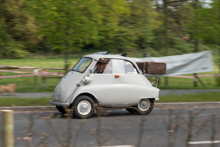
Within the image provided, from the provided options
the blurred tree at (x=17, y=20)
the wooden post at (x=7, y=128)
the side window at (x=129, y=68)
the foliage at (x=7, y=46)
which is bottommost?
the wooden post at (x=7, y=128)

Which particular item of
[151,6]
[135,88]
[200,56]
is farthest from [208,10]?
[151,6]

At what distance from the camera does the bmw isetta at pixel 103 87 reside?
9539 mm

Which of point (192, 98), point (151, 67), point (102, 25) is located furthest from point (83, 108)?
point (102, 25)

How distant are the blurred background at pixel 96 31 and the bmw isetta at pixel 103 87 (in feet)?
15.7

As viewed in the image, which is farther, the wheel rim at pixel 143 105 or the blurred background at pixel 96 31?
the blurred background at pixel 96 31

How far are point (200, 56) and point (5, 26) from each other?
21.9 m

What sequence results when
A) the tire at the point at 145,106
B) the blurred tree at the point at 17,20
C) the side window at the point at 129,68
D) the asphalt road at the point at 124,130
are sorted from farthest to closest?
the blurred tree at the point at 17,20 → the tire at the point at 145,106 → the side window at the point at 129,68 → the asphalt road at the point at 124,130

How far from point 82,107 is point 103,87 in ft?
2.56

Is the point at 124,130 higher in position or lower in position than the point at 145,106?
lower

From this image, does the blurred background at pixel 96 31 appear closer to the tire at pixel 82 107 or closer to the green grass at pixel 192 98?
the green grass at pixel 192 98

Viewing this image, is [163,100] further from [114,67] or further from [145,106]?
[114,67]

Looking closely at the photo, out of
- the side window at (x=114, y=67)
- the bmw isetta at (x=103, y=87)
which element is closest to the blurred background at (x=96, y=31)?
the bmw isetta at (x=103, y=87)

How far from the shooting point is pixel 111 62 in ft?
33.1

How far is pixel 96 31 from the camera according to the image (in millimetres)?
15148
